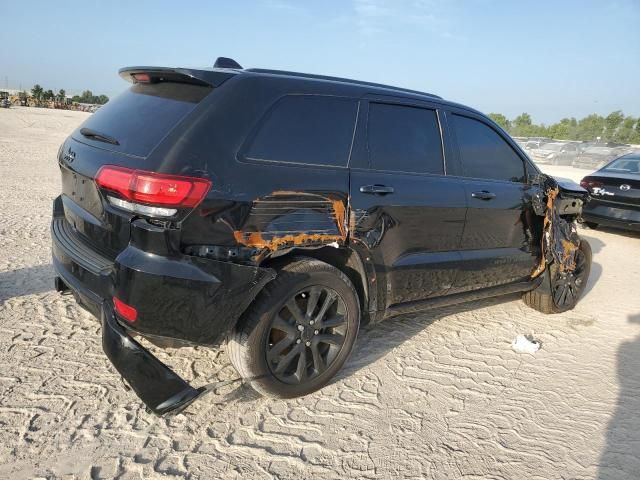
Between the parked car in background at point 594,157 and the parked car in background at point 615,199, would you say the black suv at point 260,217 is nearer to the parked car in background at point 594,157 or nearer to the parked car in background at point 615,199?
the parked car in background at point 615,199

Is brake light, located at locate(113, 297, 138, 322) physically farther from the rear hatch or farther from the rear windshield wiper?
the rear windshield wiper

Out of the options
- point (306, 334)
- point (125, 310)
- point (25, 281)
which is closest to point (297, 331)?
point (306, 334)

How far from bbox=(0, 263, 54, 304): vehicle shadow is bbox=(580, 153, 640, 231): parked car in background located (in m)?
7.70

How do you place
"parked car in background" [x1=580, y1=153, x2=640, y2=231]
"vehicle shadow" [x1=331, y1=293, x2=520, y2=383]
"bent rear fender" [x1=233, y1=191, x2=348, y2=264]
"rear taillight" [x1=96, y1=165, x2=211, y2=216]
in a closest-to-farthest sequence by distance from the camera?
"rear taillight" [x1=96, y1=165, x2=211, y2=216] → "bent rear fender" [x1=233, y1=191, x2=348, y2=264] → "vehicle shadow" [x1=331, y1=293, x2=520, y2=383] → "parked car in background" [x1=580, y1=153, x2=640, y2=231]

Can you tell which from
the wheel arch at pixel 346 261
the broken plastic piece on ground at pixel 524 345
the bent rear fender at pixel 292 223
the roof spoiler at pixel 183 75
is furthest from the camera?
the broken plastic piece on ground at pixel 524 345

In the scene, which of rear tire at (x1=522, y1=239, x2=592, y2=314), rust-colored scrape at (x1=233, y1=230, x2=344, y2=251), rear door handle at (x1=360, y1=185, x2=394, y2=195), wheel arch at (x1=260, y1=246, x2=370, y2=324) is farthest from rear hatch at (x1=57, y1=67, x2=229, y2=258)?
rear tire at (x1=522, y1=239, x2=592, y2=314)

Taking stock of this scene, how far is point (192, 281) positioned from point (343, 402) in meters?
1.29

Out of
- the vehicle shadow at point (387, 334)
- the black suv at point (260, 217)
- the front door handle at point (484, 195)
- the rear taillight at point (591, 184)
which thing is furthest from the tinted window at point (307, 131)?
the rear taillight at point (591, 184)

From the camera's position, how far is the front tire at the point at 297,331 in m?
2.73

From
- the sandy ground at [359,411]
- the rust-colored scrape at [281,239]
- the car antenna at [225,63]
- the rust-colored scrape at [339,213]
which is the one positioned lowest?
the sandy ground at [359,411]

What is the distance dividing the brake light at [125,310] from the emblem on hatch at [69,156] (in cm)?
102

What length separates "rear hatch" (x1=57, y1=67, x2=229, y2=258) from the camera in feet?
8.24

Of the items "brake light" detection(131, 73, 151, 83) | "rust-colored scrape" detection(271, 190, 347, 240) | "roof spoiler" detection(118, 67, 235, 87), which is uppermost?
"roof spoiler" detection(118, 67, 235, 87)

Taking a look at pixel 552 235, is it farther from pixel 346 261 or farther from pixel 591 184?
pixel 591 184
